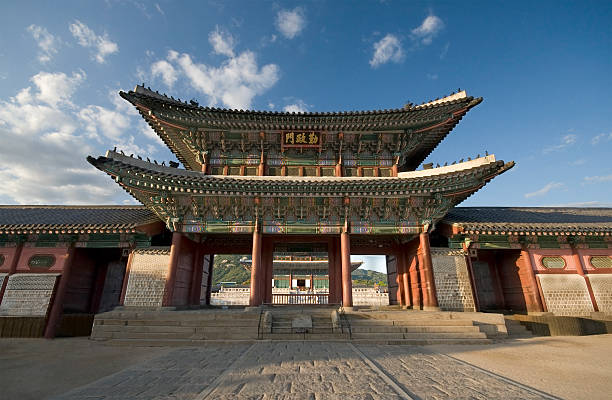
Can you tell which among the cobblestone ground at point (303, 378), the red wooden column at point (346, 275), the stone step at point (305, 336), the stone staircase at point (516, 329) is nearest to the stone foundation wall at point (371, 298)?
the stone staircase at point (516, 329)

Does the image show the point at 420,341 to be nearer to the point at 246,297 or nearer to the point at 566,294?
the point at 566,294

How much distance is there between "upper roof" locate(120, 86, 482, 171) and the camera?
1389 centimetres

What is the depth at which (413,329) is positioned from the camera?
386 inches

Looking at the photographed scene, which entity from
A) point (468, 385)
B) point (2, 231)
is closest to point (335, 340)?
point (468, 385)

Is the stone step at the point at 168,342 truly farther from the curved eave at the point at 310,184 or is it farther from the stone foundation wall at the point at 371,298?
the stone foundation wall at the point at 371,298

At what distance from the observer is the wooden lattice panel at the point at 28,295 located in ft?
40.3

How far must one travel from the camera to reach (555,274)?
12992 mm

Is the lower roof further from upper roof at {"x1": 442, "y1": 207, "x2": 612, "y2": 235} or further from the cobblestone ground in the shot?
the cobblestone ground

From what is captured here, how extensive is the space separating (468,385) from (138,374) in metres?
6.77

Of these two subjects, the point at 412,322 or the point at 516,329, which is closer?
the point at 412,322

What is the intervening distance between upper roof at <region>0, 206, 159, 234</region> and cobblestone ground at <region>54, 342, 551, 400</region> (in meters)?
7.86

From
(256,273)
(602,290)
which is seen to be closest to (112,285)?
(256,273)

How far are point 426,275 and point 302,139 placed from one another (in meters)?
9.23

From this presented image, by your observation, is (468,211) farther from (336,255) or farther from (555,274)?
(336,255)
